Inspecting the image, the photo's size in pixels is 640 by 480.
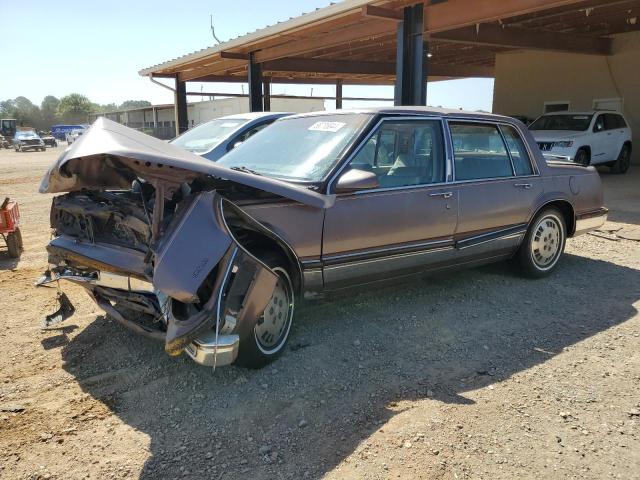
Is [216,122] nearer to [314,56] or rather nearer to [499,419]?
[499,419]

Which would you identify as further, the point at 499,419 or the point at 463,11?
the point at 463,11

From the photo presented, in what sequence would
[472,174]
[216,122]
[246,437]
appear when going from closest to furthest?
[246,437] → [472,174] → [216,122]

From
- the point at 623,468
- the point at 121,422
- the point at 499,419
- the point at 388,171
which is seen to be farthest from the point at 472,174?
the point at 121,422

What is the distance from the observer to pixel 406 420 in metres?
2.93

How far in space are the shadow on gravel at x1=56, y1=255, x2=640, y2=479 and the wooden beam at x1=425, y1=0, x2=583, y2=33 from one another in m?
6.31

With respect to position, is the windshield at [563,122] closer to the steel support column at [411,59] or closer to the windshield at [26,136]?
the steel support column at [411,59]

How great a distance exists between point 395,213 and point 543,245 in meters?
2.21

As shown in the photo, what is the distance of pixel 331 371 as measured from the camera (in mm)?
3475

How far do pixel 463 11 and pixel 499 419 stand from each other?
30.4 feet

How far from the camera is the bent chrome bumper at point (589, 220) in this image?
18.5ft

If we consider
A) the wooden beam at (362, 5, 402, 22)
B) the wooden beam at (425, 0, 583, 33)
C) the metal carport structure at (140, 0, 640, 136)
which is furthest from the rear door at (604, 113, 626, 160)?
the wooden beam at (362, 5, 402, 22)

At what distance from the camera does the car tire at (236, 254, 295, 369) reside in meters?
3.33

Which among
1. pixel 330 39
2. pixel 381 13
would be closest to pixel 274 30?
pixel 330 39

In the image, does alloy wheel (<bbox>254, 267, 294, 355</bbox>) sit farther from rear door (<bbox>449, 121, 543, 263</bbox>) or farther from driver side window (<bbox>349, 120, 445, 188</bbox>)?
rear door (<bbox>449, 121, 543, 263</bbox>)
